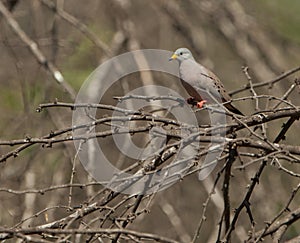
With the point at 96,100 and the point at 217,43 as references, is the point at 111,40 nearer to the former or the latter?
the point at 96,100

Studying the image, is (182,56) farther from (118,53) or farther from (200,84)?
(118,53)

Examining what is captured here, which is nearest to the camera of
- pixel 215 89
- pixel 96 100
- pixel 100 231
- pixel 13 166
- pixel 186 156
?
pixel 100 231

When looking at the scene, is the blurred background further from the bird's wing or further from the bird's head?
the bird's wing

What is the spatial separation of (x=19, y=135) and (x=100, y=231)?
340 centimetres

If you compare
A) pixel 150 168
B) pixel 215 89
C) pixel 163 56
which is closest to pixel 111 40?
pixel 163 56

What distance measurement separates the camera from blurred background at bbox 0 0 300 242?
6.05 meters

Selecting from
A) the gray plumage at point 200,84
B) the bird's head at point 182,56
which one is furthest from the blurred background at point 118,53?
the gray plumage at point 200,84

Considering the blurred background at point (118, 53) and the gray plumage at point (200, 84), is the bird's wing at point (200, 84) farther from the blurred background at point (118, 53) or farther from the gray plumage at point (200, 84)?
the blurred background at point (118, 53)

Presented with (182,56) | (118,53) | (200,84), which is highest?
(118,53)

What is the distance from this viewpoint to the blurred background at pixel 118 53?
238 inches

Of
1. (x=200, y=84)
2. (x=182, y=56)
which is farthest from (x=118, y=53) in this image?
(x=200, y=84)

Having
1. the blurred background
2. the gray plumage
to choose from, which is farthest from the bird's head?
the blurred background

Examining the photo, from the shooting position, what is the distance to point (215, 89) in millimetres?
4504

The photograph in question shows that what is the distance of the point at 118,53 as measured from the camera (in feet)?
22.1
